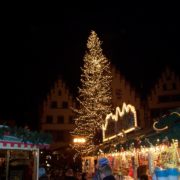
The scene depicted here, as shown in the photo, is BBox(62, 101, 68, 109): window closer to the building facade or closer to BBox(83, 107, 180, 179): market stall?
the building facade

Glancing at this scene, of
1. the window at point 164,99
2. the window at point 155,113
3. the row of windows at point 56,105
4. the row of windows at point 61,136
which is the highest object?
the row of windows at point 56,105

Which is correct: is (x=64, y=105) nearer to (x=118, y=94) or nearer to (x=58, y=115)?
(x=58, y=115)

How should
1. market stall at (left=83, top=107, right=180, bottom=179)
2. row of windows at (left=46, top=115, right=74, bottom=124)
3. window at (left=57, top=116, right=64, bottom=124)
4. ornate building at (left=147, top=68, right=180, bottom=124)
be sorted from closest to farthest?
market stall at (left=83, top=107, right=180, bottom=179)
ornate building at (left=147, top=68, right=180, bottom=124)
row of windows at (left=46, top=115, right=74, bottom=124)
window at (left=57, top=116, right=64, bottom=124)

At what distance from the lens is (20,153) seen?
10188 millimetres

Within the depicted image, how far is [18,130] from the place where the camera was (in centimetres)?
819

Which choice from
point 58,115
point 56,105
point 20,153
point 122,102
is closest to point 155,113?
point 122,102

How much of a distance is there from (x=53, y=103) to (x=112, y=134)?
20.3 m

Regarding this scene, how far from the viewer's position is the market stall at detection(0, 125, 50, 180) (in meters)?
8.09

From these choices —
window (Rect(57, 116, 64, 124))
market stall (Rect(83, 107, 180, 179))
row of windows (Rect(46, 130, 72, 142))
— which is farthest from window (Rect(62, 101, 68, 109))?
market stall (Rect(83, 107, 180, 179))

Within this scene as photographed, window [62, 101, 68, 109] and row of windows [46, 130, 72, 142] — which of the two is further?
window [62, 101, 68, 109]

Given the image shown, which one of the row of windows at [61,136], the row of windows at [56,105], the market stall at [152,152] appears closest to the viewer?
the market stall at [152,152]

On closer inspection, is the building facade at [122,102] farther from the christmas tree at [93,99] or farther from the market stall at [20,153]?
the market stall at [20,153]

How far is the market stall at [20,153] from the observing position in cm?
809

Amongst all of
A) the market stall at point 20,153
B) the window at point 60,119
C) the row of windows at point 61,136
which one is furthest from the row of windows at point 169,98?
the market stall at point 20,153
